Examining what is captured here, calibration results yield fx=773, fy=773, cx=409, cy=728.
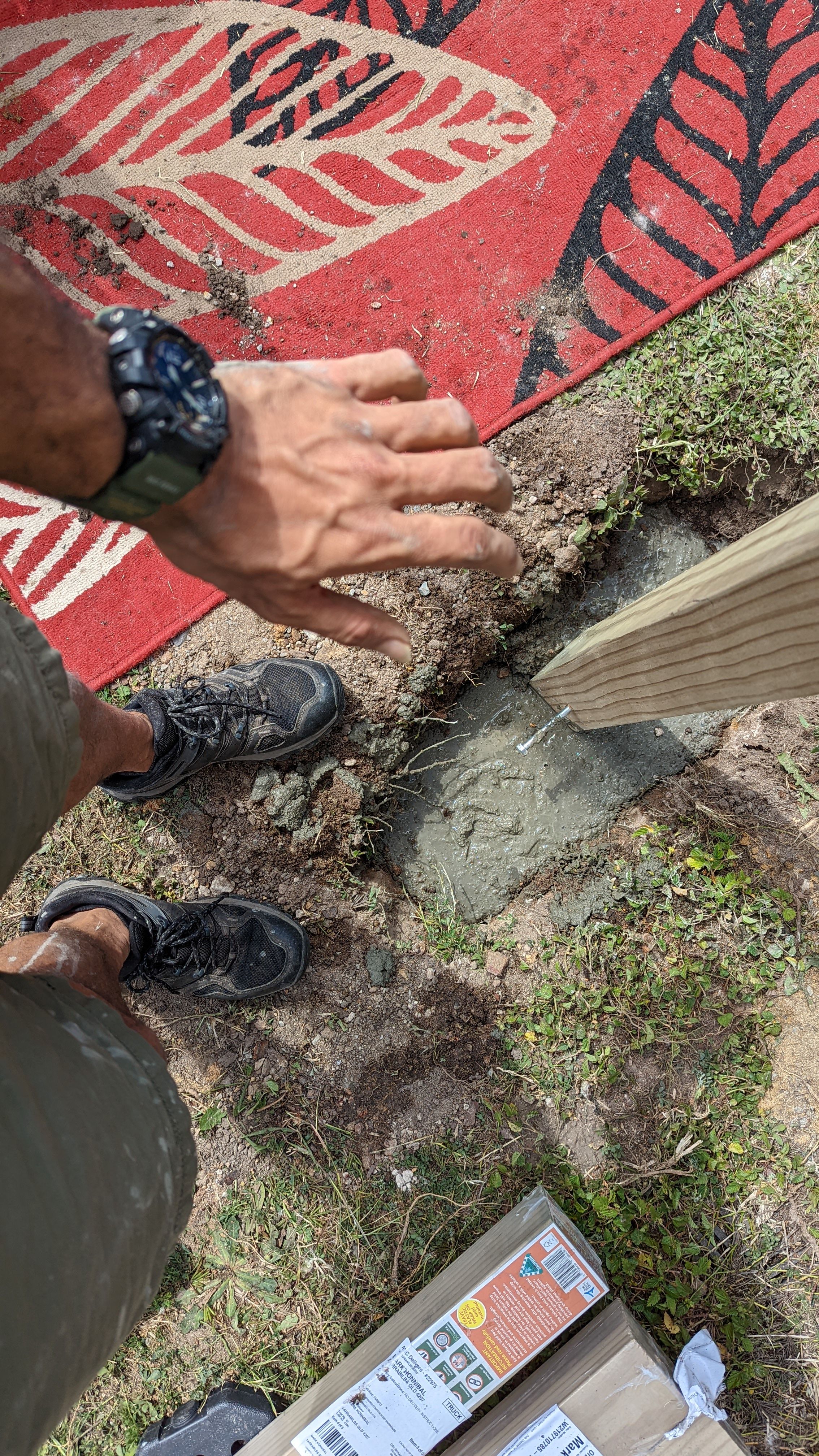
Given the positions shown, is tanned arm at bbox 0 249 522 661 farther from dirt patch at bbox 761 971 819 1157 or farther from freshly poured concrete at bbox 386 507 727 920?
dirt patch at bbox 761 971 819 1157

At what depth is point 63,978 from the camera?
1487 millimetres

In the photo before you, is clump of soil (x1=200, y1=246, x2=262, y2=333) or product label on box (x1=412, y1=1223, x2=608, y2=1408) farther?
clump of soil (x1=200, y1=246, x2=262, y2=333)

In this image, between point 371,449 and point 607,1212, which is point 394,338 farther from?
point 607,1212

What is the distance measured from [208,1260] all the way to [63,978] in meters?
1.28

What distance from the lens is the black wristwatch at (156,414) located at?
1.05 meters

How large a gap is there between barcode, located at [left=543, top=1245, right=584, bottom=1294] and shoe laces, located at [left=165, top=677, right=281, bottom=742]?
5.07 ft

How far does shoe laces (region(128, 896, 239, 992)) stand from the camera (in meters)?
2.05

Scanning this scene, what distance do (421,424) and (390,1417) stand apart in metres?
2.26

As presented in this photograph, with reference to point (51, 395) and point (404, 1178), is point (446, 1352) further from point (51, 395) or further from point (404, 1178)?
point (51, 395)

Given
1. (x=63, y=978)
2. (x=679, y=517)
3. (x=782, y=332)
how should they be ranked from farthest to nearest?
(x=679, y=517)
(x=782, y=332)
(x=63, y=978)

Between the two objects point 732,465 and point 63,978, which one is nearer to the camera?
point 63,978

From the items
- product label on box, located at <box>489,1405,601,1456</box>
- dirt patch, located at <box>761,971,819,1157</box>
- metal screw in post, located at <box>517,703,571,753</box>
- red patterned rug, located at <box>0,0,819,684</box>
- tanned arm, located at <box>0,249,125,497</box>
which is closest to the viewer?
tanned arm, located at <box>0,249,125,497</box>

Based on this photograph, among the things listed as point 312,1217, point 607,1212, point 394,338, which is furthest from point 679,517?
point 312,1217

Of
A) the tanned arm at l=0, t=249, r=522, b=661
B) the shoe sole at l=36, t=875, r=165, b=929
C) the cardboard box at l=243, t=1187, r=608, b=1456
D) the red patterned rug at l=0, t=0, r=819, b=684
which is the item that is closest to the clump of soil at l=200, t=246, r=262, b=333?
the red patterned rug at l=0, t=0, r=819, b=684
